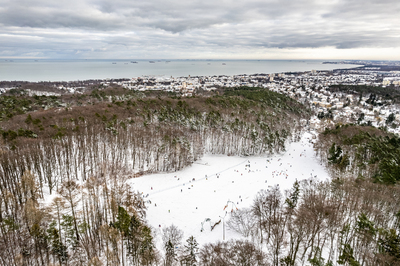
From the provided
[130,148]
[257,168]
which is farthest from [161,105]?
[257,168]

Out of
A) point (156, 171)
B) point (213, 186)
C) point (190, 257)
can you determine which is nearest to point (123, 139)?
point (156, 171)

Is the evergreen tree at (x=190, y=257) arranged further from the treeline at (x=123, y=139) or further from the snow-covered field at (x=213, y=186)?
the treeline at (x=123, y=139)

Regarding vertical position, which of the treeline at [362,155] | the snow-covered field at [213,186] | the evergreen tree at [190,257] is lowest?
the snow-covered field at [213,186]

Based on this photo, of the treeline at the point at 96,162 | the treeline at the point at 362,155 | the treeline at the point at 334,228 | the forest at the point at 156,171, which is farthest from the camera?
the treeline at the point at 362,155

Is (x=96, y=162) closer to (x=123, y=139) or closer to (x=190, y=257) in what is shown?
(x=123, y=139)

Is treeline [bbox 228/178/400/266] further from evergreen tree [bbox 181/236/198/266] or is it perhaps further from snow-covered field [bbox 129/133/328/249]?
evergreen tree [bbox 181/236/198/266]

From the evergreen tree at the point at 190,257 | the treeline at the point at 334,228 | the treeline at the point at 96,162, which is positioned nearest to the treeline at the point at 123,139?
the treeline at the point at 96,162

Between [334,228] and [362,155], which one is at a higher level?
[362,155]

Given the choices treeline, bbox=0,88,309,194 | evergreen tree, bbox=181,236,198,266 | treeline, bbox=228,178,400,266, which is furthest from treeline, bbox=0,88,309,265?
treeline, bbox=228,178,400,266
